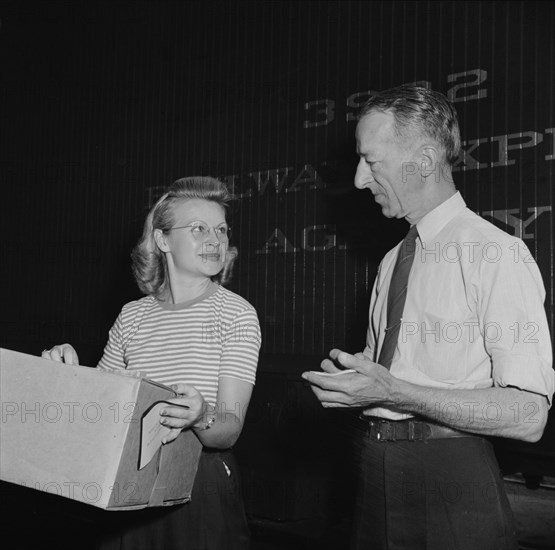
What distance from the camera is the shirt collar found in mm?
1698

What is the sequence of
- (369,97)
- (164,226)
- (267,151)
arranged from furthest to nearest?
(267,151) → (369,97) → (164,226)

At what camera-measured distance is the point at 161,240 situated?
2006 mm

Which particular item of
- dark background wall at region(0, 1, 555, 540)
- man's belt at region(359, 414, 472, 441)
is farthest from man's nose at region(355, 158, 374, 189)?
dark background wall at region(0, 1, 555, 540)

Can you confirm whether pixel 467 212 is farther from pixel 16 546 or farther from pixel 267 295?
pixel 16 546

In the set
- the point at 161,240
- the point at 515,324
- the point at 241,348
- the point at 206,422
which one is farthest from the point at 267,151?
the point at 515,324

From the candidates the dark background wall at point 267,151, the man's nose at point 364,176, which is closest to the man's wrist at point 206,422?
the man's nose at point 364,176

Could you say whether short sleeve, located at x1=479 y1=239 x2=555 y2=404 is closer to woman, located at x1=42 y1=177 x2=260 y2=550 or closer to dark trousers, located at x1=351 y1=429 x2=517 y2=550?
dark trousers, located at x1=351 y1=429 x2=517 y2=550

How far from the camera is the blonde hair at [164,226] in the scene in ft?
6.55

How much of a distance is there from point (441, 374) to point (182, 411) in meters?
0.58

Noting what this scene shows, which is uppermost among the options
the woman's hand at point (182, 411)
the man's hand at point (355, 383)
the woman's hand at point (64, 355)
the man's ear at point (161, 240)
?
the man's ear at point (161, 240)

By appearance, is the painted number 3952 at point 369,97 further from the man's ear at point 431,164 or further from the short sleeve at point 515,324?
the short sleeve at point 515,324

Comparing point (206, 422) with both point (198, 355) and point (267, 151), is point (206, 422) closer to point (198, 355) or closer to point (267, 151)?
point (198, 355)

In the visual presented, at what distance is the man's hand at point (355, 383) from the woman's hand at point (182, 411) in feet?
0.82

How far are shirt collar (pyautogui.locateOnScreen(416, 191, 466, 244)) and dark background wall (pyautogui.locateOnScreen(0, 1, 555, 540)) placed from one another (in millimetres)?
1325
